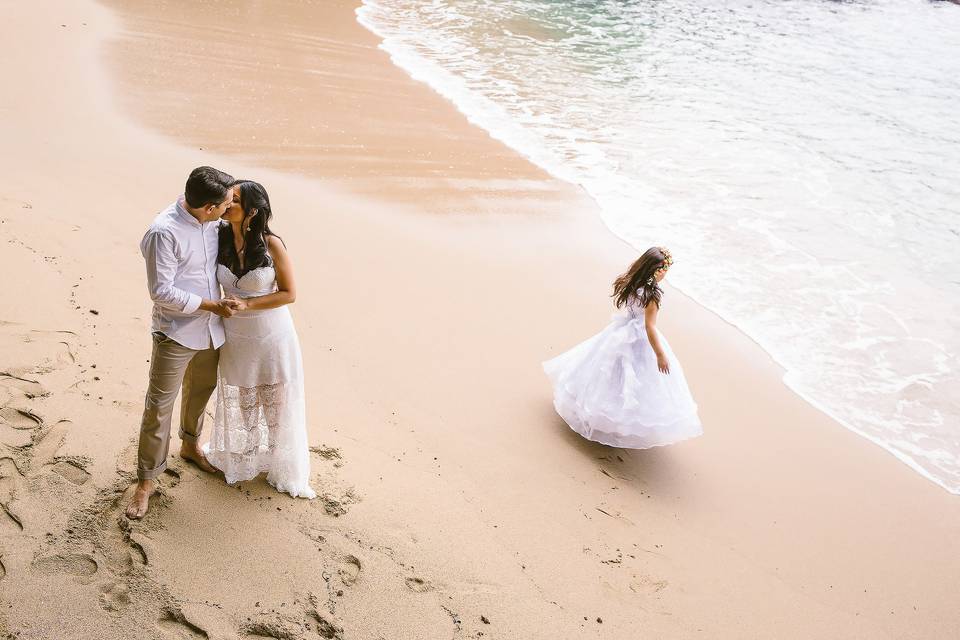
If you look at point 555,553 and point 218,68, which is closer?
point 555,553

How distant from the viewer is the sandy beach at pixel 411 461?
3.44 metres

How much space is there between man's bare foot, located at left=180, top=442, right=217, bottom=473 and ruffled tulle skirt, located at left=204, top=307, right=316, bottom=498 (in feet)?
0.10

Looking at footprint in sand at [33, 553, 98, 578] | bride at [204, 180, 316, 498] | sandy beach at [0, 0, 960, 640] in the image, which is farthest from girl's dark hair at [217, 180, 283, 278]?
footprint in sand at [33, 553, 98, 578]

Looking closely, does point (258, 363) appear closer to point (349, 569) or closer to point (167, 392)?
point (167, 392)

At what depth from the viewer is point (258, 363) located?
3.64m

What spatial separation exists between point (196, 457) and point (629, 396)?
9.08ft

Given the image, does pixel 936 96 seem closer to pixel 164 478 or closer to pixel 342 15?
pixel 342 15

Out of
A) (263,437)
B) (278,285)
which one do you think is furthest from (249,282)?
(263,437)

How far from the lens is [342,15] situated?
54.5 ft

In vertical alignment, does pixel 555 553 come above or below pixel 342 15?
below

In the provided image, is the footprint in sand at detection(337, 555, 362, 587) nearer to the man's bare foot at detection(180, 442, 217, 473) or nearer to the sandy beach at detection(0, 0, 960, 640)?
the sandy beach at detection(0, 0, 960, 640)

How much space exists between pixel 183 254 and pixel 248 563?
4.92ft

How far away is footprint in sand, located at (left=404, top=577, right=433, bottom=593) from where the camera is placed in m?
3.55

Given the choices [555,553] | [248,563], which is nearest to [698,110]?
[555,553]
